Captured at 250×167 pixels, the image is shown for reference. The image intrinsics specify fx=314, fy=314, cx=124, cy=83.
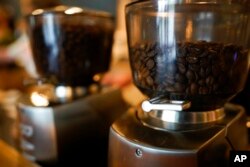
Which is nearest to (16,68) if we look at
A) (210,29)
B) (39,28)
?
(39,28)

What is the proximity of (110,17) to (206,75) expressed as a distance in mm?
374

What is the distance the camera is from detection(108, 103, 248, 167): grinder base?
0.42m

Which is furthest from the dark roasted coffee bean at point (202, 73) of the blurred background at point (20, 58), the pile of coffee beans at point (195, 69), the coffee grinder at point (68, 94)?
the blurred background at point (20, 58)

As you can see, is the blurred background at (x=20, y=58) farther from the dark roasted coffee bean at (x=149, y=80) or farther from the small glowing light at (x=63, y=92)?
the dark roasted coffee bean at (x=149, y=80)

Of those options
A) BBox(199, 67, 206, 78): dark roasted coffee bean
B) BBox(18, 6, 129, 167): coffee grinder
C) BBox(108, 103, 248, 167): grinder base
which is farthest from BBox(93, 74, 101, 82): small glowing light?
BBox(199, 67, 206, 78): dark roasted coffee bean

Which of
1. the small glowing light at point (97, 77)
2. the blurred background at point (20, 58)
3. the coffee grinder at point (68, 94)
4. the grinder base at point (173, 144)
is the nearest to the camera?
the grinder base at point (173, 144)

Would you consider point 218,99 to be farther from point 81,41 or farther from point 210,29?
point 81,41

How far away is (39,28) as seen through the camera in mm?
708

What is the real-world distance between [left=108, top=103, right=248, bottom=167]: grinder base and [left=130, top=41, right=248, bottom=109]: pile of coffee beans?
0.05m

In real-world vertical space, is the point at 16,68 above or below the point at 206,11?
below

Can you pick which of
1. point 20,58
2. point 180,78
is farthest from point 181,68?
point 20,58

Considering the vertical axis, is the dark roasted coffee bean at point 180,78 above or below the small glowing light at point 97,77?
above

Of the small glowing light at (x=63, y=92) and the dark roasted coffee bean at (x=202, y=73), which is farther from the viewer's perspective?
the small glowing light at (x=63, y=92)

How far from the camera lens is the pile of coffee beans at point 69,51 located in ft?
2.29
